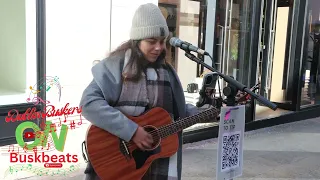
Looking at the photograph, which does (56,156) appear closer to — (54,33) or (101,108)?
(54,33)

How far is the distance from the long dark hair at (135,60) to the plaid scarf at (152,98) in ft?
0.06

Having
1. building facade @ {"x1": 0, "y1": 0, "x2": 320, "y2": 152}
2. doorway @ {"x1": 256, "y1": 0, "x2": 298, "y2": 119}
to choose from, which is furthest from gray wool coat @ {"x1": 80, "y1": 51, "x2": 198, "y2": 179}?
doorway @ {"x1": 256, "y1": 0, "x2": 298, "y2": 119}

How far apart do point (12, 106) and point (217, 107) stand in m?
2.49

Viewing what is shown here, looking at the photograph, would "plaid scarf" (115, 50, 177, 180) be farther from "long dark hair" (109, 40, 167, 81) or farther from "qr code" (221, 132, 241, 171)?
"qr code" (221, 132, 241, 171)

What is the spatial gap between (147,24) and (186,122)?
0.63 meters

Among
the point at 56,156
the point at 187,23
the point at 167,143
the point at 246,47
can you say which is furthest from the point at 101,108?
the point at 246,47

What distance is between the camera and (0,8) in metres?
4.06

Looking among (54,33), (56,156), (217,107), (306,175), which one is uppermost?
(54,33)

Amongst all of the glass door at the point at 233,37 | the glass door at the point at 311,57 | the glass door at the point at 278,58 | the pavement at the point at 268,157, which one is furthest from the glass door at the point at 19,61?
the glass door at the point at 311,57

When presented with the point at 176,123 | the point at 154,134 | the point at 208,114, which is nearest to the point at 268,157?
the point at 208,114

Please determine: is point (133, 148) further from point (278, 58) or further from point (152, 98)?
point (278, 58)

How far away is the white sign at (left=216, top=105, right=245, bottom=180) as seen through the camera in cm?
228

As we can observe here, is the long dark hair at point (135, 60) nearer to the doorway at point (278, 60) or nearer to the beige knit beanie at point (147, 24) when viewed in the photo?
the beige knit beanie at point (147, 24)

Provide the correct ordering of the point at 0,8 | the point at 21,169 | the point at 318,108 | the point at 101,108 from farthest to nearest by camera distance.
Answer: the point at 318,108
the point at 0,8
the point at 21,169
the point at 101,108
